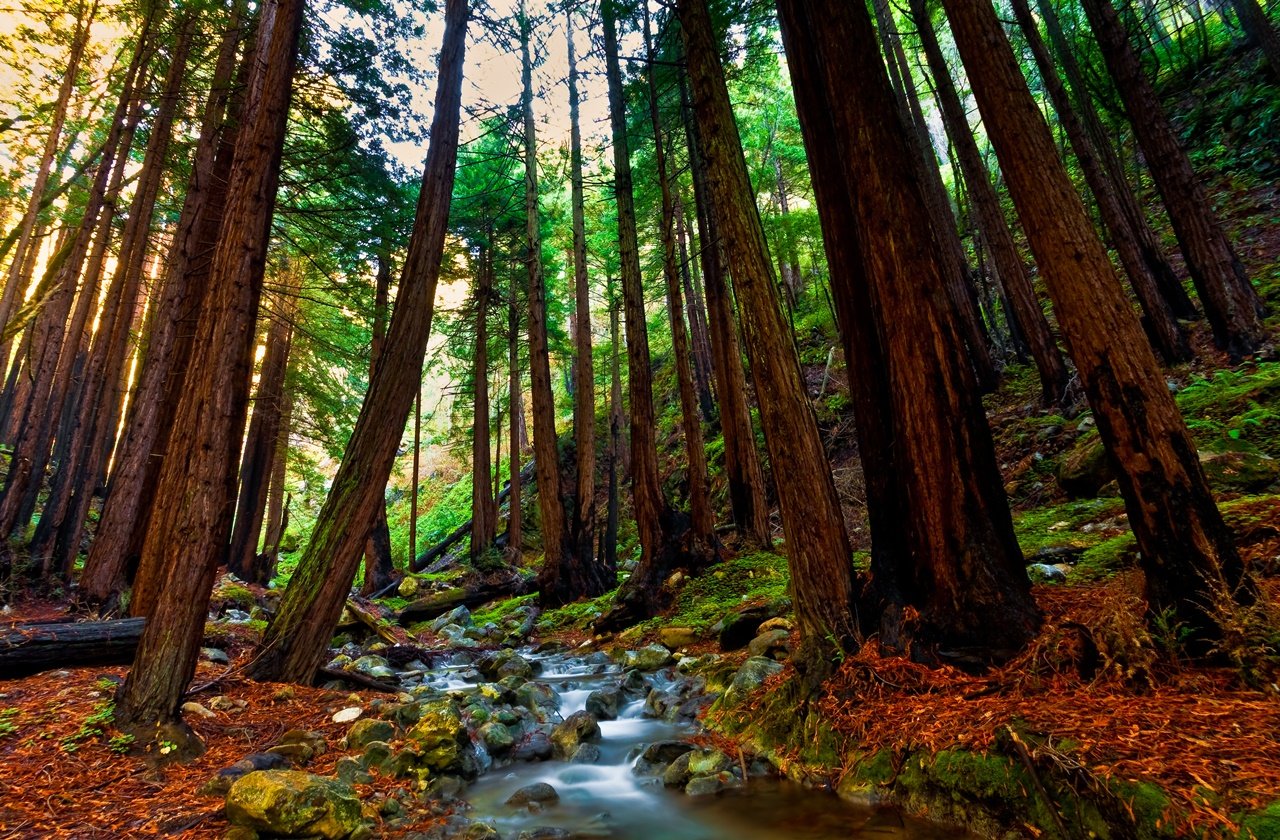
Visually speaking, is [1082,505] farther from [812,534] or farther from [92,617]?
[92,617]

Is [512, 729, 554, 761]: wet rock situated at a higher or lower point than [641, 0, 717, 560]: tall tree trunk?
lower

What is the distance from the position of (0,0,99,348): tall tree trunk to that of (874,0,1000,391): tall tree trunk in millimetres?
15352

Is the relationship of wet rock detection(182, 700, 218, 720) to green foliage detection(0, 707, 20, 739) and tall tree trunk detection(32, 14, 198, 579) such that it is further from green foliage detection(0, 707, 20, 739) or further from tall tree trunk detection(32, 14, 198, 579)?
tall tree trunk detection(32, 14, 198, 579)

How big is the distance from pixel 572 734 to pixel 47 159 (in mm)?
13027

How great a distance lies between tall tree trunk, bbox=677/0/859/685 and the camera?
3.90m

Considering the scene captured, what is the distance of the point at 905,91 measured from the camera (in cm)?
1330

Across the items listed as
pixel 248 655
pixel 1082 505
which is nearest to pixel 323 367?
pixel 248 655

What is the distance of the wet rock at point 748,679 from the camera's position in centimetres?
427

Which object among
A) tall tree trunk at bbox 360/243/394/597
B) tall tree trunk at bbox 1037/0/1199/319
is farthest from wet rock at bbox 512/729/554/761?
tall tree trunk at bbox 1037/0/1199/319

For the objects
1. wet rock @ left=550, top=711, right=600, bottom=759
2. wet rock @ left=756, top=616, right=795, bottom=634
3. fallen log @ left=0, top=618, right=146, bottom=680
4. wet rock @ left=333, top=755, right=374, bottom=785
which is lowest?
wet rock @ left=550, top=711, right=600, bottom=759

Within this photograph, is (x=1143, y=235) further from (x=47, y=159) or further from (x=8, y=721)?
(x=47, y=159)

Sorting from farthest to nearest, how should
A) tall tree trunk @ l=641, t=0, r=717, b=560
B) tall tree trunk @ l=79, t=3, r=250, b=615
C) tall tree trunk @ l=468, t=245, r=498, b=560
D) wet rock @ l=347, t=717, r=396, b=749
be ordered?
tall tree trunk @ l=468, t=245, r=498, b=560
tall tree trunk @ l=641, t=0, r=717, b=560
tall tree trunk @ l=79, t=3, r=250, b=615
wet rock @ l=347, t=717, r=396, b=749

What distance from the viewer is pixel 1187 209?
27.6ft

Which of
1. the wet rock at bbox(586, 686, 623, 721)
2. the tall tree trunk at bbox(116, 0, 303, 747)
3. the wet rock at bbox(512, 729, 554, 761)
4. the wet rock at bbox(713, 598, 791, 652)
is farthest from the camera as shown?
the wet rock at bbox(713, 598, 791, 652)
